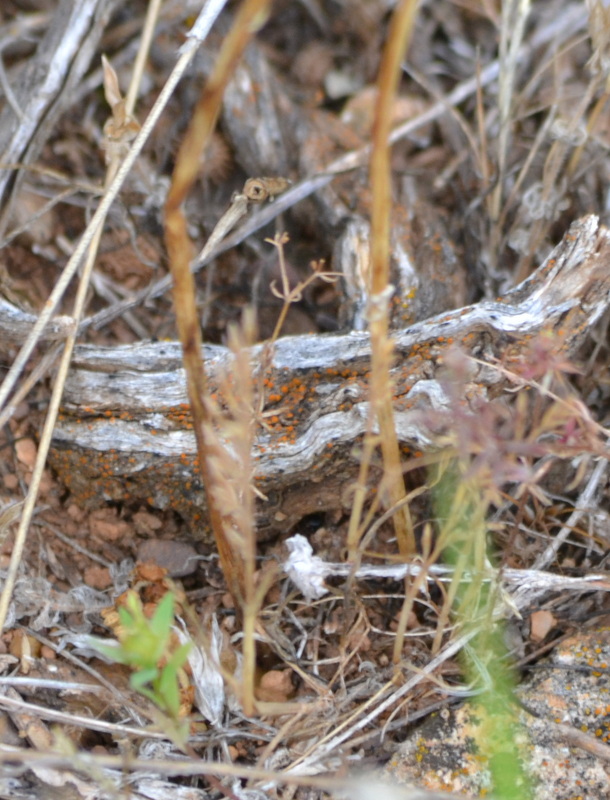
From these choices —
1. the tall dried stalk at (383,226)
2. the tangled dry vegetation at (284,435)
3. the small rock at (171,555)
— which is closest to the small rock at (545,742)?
the tangled dry vegetation at (284,435)

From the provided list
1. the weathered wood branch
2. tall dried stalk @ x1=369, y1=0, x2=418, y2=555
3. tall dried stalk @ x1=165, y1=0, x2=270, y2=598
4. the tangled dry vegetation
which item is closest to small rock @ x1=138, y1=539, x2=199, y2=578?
the tangled dry vegetation

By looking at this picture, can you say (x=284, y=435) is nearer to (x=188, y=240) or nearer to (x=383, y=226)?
(x=188, y=240)

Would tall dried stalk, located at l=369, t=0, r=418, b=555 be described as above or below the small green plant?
above

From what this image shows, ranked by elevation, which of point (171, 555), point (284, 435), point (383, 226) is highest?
point (383, 226)

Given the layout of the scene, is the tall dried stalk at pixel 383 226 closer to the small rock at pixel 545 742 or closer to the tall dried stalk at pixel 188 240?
the tall dried stalk at pixel 188 240

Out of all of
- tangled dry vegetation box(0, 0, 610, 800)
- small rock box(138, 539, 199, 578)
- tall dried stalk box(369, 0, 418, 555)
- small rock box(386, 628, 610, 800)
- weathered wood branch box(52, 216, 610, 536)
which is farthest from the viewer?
small rock box(138, 539, 199, 578)

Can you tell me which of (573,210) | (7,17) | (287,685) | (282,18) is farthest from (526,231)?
(7,17)

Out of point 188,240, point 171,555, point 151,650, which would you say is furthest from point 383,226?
point 171,555

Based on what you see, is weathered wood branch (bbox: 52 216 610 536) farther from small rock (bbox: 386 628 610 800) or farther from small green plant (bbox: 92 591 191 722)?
small green plant (bbox: 92 591 191 722)

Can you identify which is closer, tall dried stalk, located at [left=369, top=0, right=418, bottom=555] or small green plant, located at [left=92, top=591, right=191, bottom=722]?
tall dried stalk, located at [left=369, top=0, right=418, bottom=555]
